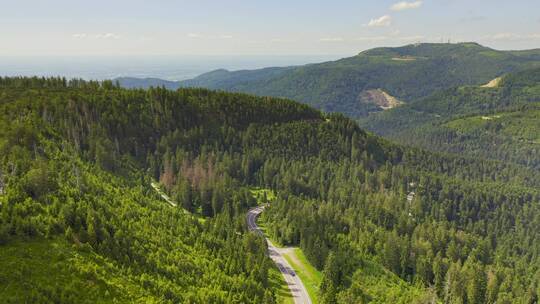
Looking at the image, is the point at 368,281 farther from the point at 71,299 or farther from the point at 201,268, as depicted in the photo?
the point at 71,299

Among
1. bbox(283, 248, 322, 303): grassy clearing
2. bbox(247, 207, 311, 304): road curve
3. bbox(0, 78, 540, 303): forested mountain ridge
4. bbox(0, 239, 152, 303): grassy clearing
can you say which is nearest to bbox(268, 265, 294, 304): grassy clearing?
bbox(247, 207, 311, 304): road curve

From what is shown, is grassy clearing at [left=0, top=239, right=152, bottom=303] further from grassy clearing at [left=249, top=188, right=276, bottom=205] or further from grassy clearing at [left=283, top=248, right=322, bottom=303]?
grassy clearing at [left=249, top=188, right=276, bottom=205]

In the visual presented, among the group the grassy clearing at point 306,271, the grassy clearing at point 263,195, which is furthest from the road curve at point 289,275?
the grassy clearing at point 263,195

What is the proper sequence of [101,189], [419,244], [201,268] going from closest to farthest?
[201,268] → [101,189] → [419,244]

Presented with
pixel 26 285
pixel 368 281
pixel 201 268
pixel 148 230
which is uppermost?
pixel 26 285

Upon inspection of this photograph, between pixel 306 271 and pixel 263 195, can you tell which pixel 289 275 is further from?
pixel 263 195

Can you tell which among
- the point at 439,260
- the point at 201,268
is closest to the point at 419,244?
the point at 439,260
